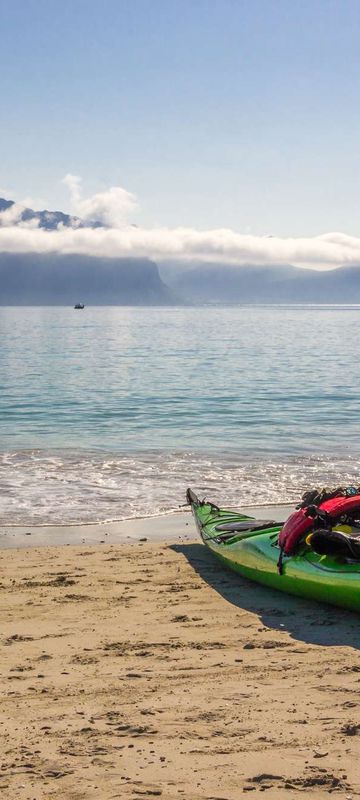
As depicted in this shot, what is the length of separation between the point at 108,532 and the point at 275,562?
3.15 m

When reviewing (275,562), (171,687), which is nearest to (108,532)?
(275,562)

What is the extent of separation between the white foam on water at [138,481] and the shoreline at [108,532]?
0.28 metres

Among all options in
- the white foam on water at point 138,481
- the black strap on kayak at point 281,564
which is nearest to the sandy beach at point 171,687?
the black strap on kayak at point 281,564

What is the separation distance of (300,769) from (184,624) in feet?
8.16

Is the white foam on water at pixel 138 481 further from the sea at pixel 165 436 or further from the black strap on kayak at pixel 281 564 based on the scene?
the black strap on kayak at pixel 281 564

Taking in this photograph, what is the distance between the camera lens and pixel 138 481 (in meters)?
13.5

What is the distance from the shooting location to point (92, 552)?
9.12m

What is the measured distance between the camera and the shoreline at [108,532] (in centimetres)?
980

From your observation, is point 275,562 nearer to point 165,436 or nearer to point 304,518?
point 304,518

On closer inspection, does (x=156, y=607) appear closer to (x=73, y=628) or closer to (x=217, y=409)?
(x=73, y=628)

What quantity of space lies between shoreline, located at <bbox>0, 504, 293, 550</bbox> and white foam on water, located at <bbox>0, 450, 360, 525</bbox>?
0.92ft

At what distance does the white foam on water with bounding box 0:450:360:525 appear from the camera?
37.8 feet

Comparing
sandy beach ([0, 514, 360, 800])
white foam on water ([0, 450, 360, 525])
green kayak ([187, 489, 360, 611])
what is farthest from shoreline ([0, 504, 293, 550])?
sandy beach ([0, 514, 360, 800])

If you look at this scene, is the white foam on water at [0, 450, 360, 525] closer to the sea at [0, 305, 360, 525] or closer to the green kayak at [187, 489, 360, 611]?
the sea at [0, 305, 360, 525]
